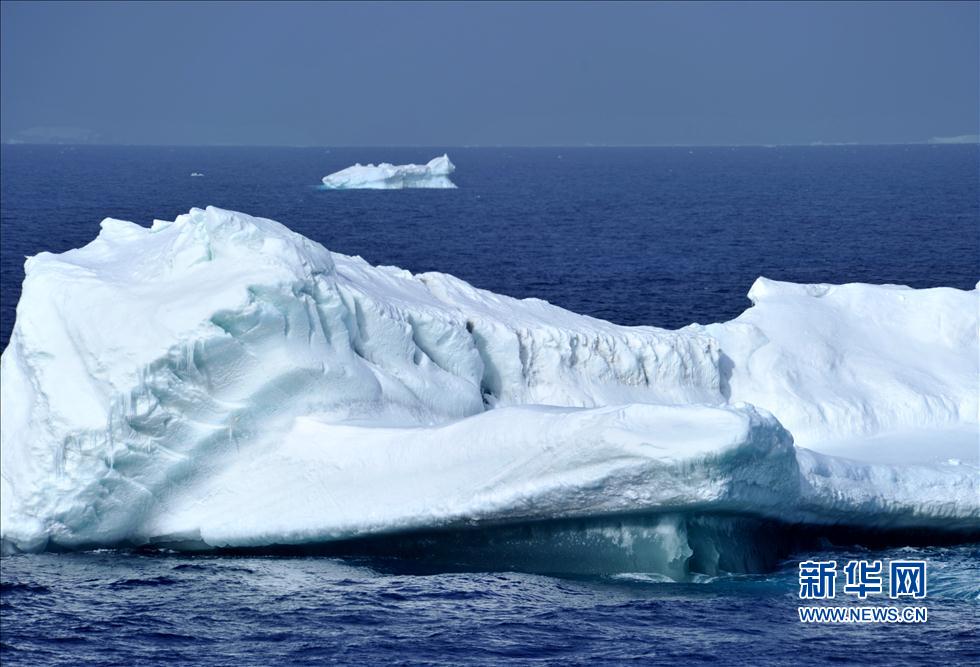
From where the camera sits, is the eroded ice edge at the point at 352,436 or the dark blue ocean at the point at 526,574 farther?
the eroded ice edge at the point at 352,436

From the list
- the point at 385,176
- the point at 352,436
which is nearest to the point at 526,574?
the point at 352,436

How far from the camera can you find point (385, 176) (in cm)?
10238

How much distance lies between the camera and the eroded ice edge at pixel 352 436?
18.1m

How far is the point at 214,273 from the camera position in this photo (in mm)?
21125

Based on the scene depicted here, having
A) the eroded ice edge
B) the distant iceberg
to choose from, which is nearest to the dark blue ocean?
the eroded ice edge

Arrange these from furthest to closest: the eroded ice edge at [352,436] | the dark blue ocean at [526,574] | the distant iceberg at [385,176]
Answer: the distant iceberg at [385,176] < the eroded ice edge at [352,436] < the dark blue ocean at [526,574]

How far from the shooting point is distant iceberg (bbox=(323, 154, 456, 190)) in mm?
102438

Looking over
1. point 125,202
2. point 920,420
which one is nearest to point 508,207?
point 125,202

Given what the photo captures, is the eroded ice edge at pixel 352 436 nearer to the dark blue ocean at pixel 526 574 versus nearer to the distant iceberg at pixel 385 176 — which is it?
the dark blue ocean at pixel 526 574

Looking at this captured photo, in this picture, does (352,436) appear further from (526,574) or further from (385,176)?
(385,176)

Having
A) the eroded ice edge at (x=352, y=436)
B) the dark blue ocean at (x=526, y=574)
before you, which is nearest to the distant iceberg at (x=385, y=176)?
the dark blue ocean at (x=526, y=574)

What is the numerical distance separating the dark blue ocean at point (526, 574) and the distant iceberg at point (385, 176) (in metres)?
1.19

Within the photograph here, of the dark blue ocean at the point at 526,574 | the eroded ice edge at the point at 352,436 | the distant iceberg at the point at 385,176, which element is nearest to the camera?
the dark blue ocean at the point at 526,574

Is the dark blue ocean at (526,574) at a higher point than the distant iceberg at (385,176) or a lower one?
lower
